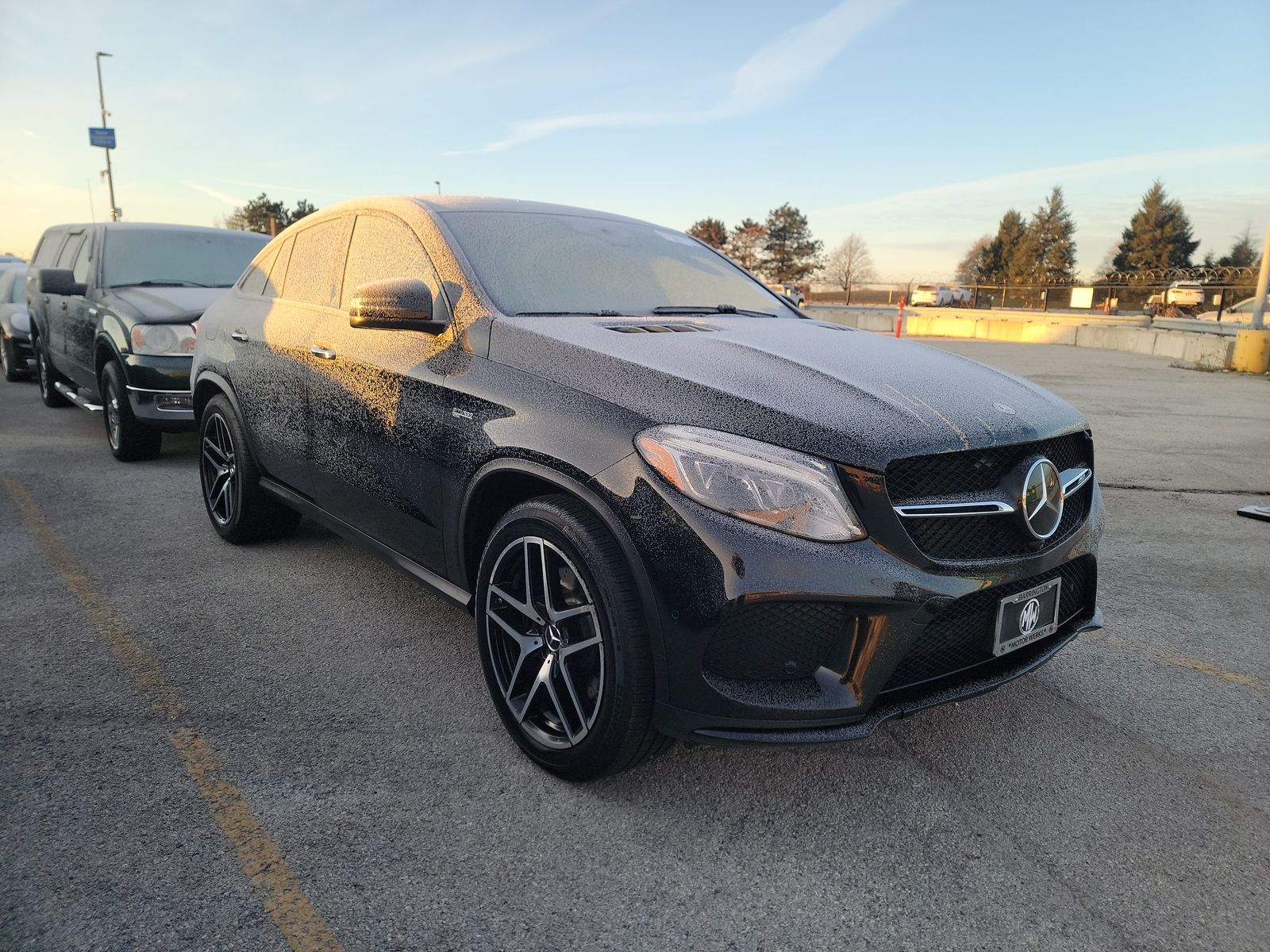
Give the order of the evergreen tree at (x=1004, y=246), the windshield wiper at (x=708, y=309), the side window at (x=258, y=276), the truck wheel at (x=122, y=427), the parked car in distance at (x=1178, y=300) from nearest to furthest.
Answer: the windshield wiper at (x=708, y=309) → the side window at (x=258, y=276) → the truck wheel at (x=122, y=427) → the parked car in distance at (x=1178, y=300) → the evergreen tree at (x=1004, y=246)

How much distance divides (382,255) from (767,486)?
2134 millimetres

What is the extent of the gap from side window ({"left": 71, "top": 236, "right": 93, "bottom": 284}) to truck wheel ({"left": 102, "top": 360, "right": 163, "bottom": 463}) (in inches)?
55.3

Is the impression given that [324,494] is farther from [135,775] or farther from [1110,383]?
[1110,383]

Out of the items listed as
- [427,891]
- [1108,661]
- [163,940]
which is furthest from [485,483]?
[1108,661]

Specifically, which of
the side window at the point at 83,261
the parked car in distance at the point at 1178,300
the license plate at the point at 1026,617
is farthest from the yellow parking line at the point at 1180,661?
the parked car in distance at the point at 1178,300

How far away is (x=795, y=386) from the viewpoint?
7.95 ft

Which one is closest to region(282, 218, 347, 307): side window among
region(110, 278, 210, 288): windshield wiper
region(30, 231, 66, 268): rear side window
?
region(110, 278, 210, 288): windshield wiper

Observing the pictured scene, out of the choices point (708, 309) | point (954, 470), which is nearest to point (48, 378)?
point (708, 309)

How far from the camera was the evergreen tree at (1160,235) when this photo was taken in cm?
7825

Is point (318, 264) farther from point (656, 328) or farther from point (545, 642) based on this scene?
point (545, 642)

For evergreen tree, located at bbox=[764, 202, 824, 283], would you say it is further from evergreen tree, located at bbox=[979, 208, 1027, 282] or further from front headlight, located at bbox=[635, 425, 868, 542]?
front headlight, located at bbox=[635, 425, 868, 542]

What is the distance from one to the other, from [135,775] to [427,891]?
107 cm

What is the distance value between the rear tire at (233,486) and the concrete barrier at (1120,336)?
31.4 feet

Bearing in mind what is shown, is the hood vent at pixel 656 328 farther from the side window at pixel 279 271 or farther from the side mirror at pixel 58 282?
the side mirror at pixel 58 282
